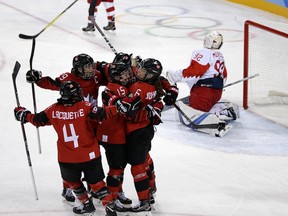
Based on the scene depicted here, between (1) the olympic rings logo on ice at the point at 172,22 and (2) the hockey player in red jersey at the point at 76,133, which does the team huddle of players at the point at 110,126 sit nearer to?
(2) the hockey player in red jersey at the point at 76,133

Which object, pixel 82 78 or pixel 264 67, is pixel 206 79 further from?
pixel 82 78

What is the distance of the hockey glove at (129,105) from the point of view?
3459 mm

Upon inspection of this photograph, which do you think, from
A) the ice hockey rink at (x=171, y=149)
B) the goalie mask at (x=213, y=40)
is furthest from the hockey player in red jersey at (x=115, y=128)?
the goalie mask at (x=213, y=40)

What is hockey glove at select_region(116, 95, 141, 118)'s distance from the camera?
3.46m

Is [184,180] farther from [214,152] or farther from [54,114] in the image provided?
[54,114]

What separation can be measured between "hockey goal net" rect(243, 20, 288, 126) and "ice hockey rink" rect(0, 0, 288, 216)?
152 millimetres

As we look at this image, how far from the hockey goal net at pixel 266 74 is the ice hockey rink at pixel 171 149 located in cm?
15

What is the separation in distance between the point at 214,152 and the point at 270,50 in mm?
2340

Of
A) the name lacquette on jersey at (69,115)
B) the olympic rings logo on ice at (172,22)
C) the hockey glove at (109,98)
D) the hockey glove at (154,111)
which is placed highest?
the hockey glove at (109,98)

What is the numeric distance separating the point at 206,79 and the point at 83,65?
1639mm

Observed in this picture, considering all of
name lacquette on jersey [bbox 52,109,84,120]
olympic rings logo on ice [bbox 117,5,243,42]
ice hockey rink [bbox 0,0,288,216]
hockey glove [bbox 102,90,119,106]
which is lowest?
ice hockey rink [bbox 0,0,288,216]

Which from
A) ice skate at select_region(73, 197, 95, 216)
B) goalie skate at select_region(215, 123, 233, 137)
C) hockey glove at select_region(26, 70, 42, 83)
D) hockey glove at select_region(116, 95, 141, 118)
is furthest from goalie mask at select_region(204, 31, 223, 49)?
ice skate at select_region(73, 197, 95, 216)

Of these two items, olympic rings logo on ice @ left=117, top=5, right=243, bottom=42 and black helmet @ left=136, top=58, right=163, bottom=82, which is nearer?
black helmet @ left=136, top=58, right=163, bottom=82

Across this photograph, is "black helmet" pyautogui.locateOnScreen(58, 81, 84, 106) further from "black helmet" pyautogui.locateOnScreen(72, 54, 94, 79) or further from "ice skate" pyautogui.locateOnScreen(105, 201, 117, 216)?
"ice skate" pyautogui.locateOnScreen(105, 201, 117, 216)
